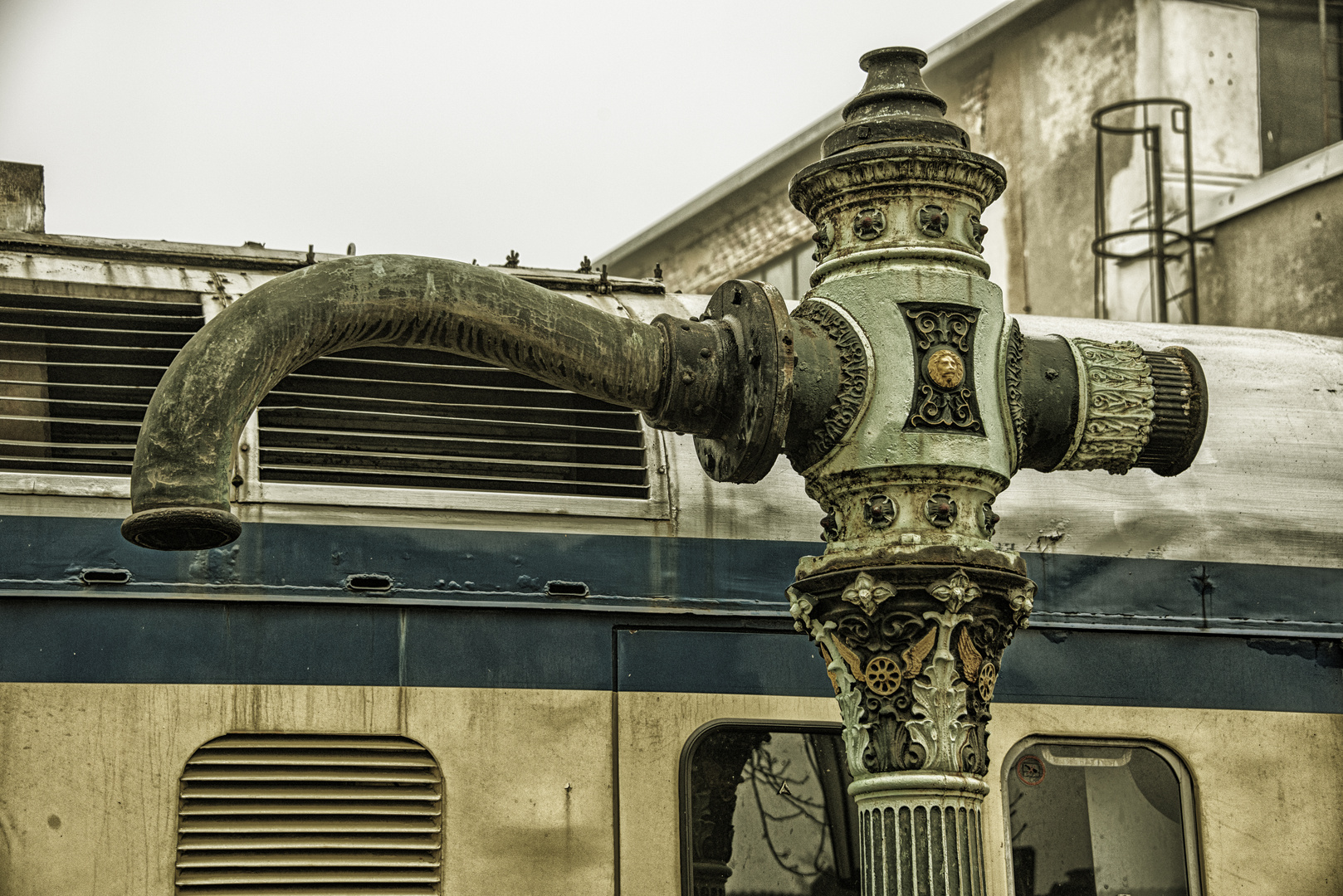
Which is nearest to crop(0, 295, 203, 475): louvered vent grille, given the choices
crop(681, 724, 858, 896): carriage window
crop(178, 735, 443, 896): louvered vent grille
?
crop(178, 735, 443, 896): louvered vent grille

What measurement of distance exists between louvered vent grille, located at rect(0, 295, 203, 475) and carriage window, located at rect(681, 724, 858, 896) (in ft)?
6.51

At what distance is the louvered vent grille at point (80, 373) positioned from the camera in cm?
471

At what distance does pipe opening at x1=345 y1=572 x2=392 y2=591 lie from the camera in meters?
4.73

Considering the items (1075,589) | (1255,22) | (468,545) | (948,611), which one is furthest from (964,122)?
(948,611)

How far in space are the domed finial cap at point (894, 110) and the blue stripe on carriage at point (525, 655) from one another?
5.95 ft

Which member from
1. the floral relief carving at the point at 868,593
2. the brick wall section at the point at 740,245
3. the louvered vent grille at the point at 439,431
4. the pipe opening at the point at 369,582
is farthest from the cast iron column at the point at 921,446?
the brick wall section at the point at 740,245

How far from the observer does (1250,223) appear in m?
10.2

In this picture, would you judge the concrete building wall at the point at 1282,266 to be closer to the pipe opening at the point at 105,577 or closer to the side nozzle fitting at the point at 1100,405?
the side nozzle fitting at the point at 1100,405

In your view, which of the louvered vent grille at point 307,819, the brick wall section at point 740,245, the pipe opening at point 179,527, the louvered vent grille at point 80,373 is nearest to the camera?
the pipe opening at point 179,527

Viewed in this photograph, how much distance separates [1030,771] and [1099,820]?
28 centimetres

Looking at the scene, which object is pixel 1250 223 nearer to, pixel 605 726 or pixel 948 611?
pixel 605 726

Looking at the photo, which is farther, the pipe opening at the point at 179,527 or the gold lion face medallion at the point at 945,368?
the gold lion face medallion at the point at 945,368

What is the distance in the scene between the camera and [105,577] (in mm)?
4590

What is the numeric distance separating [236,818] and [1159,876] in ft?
9.62
